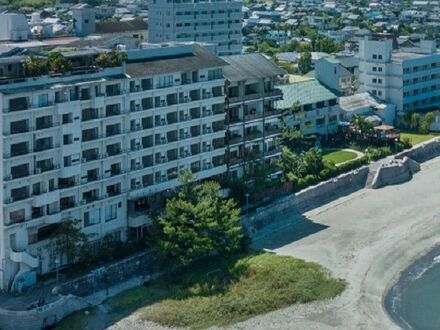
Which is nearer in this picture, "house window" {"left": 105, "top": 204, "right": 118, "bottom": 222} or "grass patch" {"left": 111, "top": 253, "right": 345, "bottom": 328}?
"grass patch" {"left": 111, "top": 253, "right": 345, "bottom": 328}

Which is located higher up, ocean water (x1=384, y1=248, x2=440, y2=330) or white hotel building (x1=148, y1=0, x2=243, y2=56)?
white hotel building (x1=148, y1=0, x2=243, y2=56)

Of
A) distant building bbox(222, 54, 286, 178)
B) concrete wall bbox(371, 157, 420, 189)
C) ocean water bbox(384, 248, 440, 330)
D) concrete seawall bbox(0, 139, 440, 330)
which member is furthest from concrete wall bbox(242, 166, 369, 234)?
ocean water bbox(384, 248, 440, 330)

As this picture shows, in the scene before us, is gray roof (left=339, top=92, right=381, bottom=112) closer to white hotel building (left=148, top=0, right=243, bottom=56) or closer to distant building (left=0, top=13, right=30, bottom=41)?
white hotel building (left=148, top=0, right=243, bottom=56)

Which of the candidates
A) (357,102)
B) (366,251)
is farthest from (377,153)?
(366,251)

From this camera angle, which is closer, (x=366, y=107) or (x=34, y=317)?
(x=34, y=317)

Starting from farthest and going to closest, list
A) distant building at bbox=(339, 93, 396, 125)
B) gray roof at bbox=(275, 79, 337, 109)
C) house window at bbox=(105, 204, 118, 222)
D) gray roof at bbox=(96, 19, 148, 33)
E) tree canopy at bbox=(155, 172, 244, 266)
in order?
1. gray roof at bbox=(96, 19, 148, 33)
2. distant building at bbox=(339, 93, 396, 125)
3. gray roof at bbox=(275, 79, 337, 109)
4. house window at bbox=(105, 204, 118, 222)
5. tree canopy at bbox=(155, 172, 244, 266)

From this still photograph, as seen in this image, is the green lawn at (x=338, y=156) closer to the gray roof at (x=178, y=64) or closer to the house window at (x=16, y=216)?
the gray roof at (x=178, y=64)

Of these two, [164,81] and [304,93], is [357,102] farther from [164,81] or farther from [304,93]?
[164,81]

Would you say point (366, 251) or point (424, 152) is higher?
point (366, 251)
